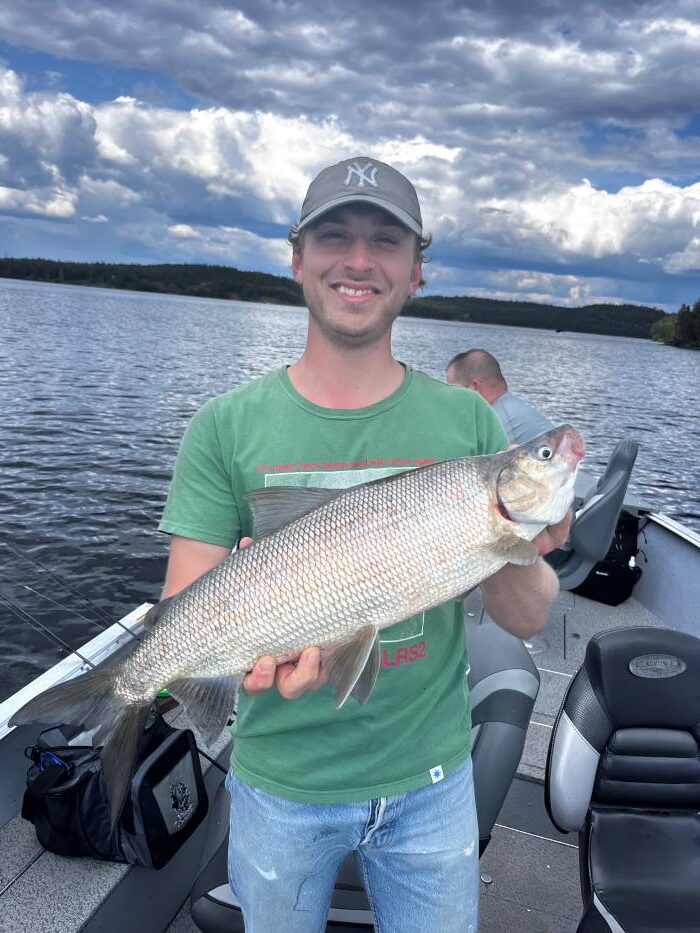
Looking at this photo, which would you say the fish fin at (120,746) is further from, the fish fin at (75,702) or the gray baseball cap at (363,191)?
the gray baseball cap at (363,191)

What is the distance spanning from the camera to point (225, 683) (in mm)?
2264

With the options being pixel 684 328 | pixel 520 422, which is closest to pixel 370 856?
pixel 520 422

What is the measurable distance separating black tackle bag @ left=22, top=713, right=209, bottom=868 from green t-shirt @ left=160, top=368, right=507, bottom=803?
1.29 meters

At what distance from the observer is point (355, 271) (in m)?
2.38

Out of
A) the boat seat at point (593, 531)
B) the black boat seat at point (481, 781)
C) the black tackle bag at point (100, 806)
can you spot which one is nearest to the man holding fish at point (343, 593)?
the black boat seat at point (481, 781)

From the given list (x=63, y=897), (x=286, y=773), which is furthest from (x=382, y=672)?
(x=63, y=897)

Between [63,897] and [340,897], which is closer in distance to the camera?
[340,897]

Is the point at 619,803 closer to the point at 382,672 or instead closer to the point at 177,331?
the point at 382,672

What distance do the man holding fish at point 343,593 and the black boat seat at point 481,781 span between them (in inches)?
24.7

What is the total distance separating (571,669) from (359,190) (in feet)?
16.5

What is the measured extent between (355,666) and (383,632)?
0.28 m

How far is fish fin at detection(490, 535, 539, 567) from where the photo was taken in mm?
2205

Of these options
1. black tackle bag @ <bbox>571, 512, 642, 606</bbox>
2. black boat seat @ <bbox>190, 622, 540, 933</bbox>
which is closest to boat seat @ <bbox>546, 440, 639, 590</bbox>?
black tackle bag @ <bbox>571, 512, 642, 606</bbox>

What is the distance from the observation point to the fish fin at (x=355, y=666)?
81.4 inches
